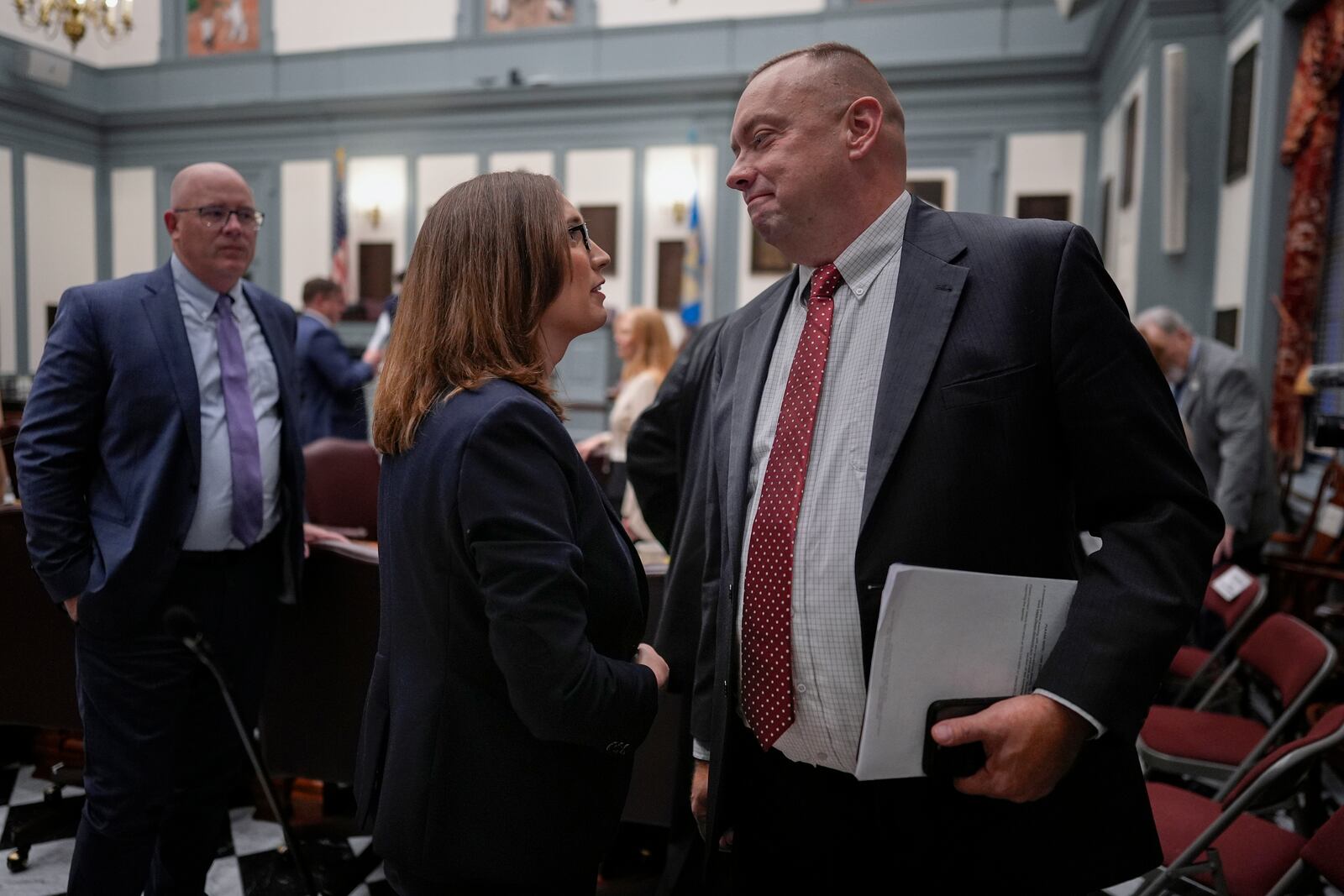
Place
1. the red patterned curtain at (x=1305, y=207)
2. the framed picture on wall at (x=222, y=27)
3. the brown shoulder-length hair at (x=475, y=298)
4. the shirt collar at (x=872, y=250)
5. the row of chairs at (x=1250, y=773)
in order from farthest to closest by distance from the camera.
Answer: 1. the framed picture on wall at (x=222, y=27)
2. the red patterned curtain at (x=1305, y=207)
3. the row of chairs at (x=1250, y=773)
4. the shirt collar at (x=872, y=250)
5. the brown shoulder-length hair at (x=475, y=298)

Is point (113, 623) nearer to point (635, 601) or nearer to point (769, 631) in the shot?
point (635, 601)

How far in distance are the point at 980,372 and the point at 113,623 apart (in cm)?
184

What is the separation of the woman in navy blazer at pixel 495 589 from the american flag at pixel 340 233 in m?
11.2

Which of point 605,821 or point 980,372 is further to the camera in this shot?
point 605,821

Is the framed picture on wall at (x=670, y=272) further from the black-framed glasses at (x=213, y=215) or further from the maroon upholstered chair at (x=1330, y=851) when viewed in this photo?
the maroon upholstered chair at (x=1330, y=851)

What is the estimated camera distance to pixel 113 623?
6.78ft

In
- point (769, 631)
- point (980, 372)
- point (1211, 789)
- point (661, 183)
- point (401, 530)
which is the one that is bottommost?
point (1211, 789)

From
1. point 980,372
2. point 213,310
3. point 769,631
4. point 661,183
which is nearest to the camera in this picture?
point 980,372

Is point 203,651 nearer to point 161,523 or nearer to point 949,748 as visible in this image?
point 161,523

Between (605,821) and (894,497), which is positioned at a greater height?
(894,497)

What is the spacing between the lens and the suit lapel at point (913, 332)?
4.02 ft

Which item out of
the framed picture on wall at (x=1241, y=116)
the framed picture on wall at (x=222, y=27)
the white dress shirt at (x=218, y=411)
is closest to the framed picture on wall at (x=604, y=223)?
the framed picture on wall at (x=222, y=27)

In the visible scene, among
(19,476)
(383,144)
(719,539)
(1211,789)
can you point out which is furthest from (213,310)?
(383,144)

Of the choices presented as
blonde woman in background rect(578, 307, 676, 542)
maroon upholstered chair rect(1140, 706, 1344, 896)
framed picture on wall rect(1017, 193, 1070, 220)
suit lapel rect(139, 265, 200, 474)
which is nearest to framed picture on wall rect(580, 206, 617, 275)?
framed picture on wall rect(1017, 193, 1070, 220)
